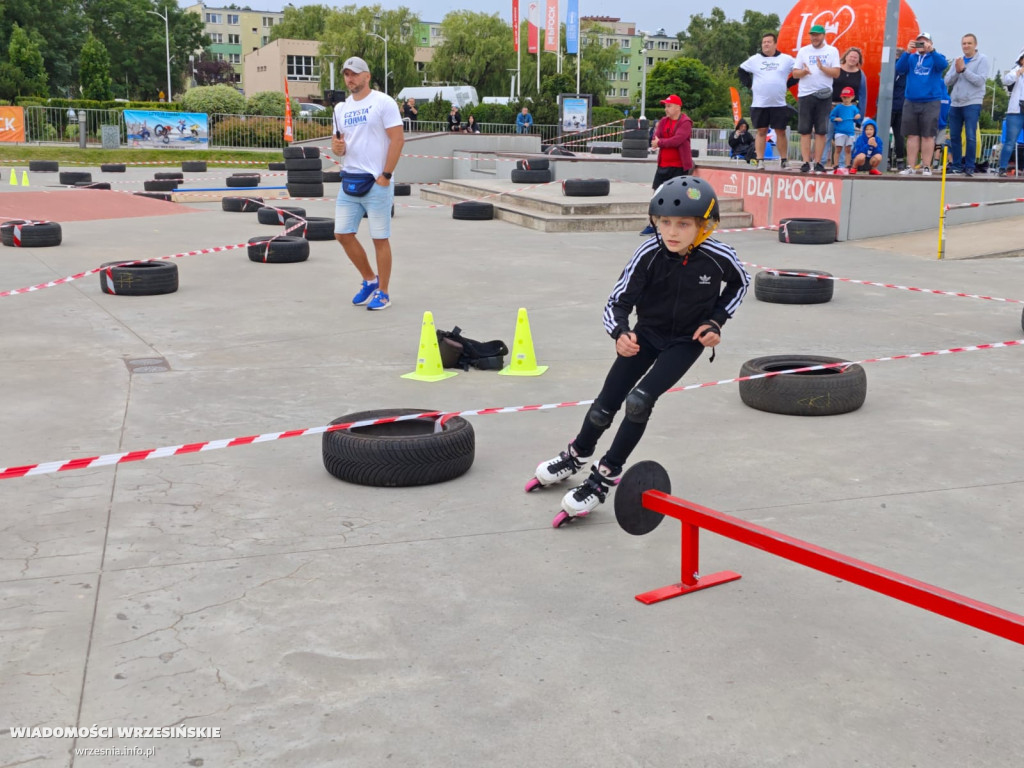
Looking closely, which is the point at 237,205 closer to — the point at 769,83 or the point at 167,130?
the point at 769,83

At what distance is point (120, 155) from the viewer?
39.3 meters

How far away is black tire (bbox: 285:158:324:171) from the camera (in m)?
23.3

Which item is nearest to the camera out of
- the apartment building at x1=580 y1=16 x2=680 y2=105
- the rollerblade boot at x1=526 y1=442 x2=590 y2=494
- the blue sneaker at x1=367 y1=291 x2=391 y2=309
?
the rollerblade boot at x1=526 y1=442 x2=590 y2=494

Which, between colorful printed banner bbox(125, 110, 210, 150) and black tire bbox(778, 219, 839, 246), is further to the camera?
colorful printed banner bbox(125, 110, 210, 150)

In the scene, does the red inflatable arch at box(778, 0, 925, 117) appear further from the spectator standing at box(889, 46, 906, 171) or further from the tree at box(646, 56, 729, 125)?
the tree at box(646, 56, 729, 125)

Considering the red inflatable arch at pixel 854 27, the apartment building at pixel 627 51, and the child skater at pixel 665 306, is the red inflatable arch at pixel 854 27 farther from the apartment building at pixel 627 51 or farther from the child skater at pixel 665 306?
the apartment building at pixel 627 51

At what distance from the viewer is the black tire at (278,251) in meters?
13.2

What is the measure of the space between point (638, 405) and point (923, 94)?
554 inches

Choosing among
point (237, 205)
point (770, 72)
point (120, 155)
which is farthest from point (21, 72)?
point (770, 72)

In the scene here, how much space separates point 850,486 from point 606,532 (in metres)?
1.46

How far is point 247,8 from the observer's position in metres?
179

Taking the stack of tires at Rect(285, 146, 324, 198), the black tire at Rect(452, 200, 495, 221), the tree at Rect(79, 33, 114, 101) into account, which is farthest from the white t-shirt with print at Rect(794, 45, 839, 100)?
the tree at Rect(79, 33, 114, 101)

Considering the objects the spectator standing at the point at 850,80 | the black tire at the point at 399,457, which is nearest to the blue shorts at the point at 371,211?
the black tire at the point at 399,457

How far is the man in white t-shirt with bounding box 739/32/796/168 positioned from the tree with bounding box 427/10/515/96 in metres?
74.2
